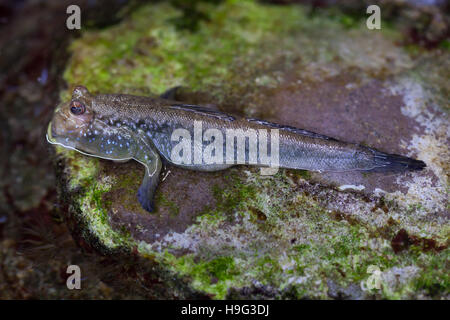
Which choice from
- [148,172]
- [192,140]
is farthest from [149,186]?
[192,140]

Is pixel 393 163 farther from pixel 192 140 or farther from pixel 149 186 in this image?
pixel 149 186

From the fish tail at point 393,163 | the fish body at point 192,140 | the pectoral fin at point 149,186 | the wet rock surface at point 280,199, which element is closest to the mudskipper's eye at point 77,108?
the fish body at point 192,140

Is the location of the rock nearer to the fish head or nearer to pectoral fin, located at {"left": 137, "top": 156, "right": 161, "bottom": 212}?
pectoral fin, located at {"left": 137, "top": 156, "right": 161, "bottom": 212}

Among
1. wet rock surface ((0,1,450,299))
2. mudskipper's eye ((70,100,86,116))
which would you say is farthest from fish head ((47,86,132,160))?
wet rock surface ((0,1,450,299))

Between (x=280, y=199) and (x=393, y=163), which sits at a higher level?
(x=393, y=163)

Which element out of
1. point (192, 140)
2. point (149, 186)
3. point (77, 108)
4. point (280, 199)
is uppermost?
point (77, 108)

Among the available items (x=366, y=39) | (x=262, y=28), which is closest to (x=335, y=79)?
(x=366, y=39)

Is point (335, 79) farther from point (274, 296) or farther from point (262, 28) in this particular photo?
point (274, 296)

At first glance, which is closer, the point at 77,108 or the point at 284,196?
the point at 77,108
